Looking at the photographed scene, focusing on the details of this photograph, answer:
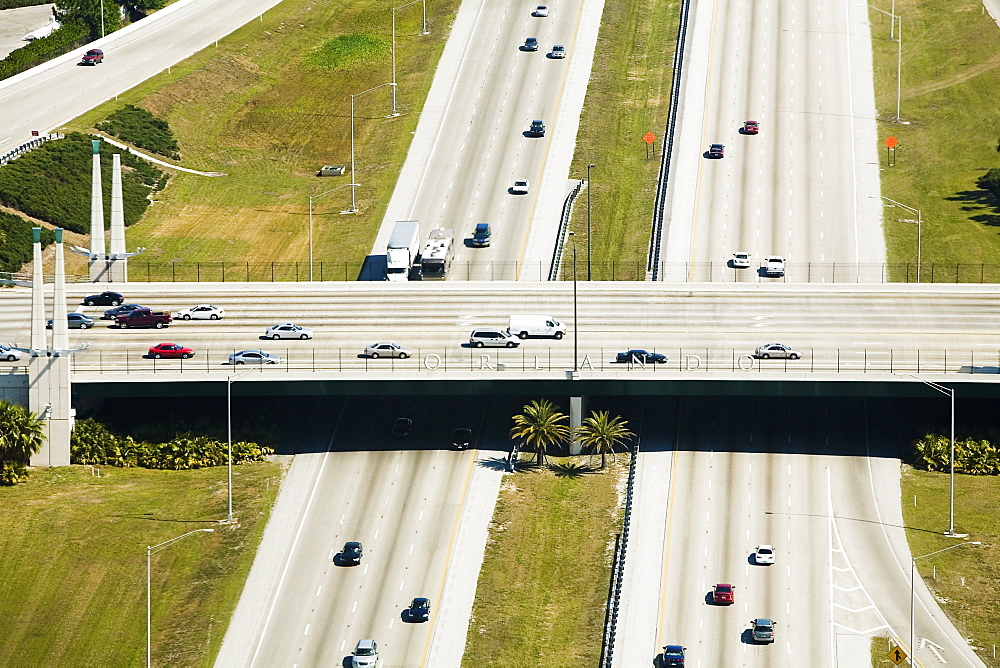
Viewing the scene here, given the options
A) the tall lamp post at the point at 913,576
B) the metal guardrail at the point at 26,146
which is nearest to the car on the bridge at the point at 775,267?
the tall lamp post at the point at 913,576

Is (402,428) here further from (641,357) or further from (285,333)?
(641,357)

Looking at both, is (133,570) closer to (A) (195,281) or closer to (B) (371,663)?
(B) (371,663)

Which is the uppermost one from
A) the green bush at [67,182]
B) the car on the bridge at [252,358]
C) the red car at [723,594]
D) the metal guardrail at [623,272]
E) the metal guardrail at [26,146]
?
the metal guardrail at [26,146]

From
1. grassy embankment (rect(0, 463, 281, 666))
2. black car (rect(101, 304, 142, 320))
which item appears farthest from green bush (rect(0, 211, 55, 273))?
grassy embankment (rect(0, 463, 281, 666))

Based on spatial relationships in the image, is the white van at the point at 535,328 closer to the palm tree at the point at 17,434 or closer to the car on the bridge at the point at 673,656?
the palm tree at the point at 17,434

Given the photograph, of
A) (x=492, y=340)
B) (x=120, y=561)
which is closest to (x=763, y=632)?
(x=492, y=340)

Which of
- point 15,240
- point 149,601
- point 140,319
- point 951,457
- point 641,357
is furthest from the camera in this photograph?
point 15,240
